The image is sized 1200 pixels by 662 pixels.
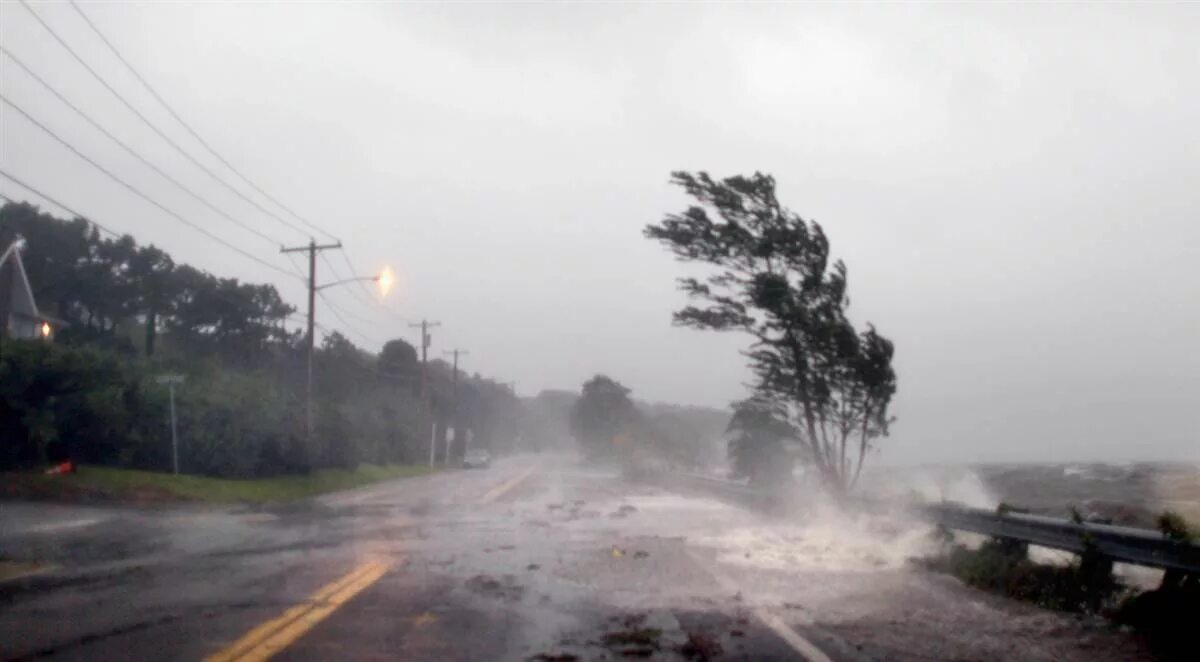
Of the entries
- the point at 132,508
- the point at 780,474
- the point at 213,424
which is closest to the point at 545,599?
the point at 132,508

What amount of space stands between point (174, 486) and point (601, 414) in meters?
65.7

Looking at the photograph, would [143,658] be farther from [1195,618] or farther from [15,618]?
[1195,618]

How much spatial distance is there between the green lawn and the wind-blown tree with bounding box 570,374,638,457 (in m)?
51.4

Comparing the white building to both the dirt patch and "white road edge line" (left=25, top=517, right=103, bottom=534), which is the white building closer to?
A: "white road edge line" (left=25, top=517, right=103, bottom=534)

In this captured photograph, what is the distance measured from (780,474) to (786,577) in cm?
1858

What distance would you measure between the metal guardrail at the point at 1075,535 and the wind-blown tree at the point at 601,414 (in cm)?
7341

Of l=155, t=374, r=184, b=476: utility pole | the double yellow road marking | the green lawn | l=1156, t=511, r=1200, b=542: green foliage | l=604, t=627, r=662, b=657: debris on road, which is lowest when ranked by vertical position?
l=604, t=627, r=662, b=657: debris on road

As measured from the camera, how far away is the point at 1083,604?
11281 millimetres

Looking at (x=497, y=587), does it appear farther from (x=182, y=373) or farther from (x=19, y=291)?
(x=19, y=291)

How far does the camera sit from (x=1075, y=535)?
12180mm

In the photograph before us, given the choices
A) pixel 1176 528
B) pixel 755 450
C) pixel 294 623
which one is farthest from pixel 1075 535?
pixel 755 450

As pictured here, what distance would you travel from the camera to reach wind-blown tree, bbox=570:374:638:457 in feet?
304

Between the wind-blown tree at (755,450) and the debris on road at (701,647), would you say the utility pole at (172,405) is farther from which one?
the debris on road at (701,647)

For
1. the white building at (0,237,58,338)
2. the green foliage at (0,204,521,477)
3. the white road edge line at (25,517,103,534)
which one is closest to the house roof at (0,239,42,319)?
the white building at (0,237,58,338)
